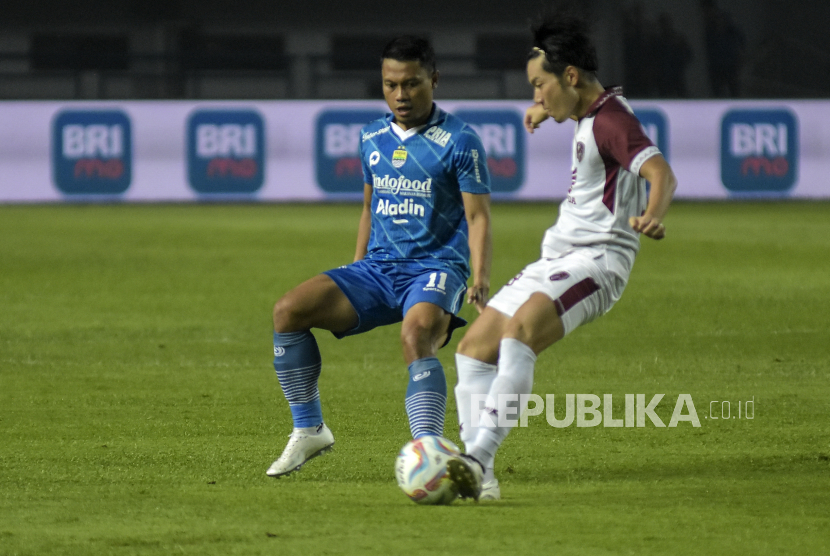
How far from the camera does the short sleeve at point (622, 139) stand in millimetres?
4453

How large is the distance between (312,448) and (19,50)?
874 inches

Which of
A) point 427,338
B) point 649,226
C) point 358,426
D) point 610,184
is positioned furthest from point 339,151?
point 649,226

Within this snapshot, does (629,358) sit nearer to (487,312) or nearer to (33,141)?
(487,312)

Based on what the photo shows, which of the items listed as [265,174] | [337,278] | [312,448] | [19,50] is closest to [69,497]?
[312,448]

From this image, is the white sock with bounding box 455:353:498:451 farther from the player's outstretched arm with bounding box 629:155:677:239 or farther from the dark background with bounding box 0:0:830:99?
the dark background with bounding box 0:0:830:99

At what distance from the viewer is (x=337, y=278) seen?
530cm

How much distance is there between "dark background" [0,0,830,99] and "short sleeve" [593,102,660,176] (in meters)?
15.1

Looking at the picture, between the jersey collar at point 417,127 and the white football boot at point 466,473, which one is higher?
the jersey collar at point 417,127

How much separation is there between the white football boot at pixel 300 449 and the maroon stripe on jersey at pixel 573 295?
1.22 meters

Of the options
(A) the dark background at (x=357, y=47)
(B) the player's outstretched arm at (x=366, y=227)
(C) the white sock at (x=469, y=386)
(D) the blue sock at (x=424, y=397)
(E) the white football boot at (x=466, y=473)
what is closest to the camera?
(E) the white football boot at (x=466, y=473)

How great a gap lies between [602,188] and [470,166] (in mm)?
712

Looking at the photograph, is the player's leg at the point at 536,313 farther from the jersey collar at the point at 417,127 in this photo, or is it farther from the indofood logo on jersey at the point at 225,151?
the indofood logo on jersey at the point at 225,151

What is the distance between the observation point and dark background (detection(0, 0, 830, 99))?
2173cm

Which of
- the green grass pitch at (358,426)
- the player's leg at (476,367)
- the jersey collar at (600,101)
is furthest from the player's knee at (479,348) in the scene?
the jersey collar at (600,101)
